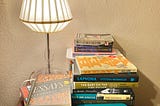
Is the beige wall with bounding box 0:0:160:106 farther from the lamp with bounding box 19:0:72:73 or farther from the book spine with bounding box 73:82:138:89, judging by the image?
the book spine with bounding box 73:82:138:89

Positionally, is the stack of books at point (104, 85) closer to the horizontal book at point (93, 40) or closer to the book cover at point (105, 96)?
the book cover at point (105, 96)

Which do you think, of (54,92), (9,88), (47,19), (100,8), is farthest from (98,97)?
(9,88)

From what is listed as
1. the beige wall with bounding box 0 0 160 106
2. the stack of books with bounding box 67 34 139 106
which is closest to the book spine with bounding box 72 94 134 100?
the stack of books with bounding box 67 34 139 106

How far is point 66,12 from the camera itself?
105cm

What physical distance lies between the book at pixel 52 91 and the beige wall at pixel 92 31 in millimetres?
228

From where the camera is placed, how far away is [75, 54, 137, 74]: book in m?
0.96

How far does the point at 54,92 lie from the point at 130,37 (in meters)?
0.55

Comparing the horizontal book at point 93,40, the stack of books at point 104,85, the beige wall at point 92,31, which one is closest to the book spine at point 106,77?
the stack of books at point 104,85

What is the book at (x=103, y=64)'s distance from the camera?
3.14 ft

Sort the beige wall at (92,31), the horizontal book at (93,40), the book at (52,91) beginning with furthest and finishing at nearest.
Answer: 1. the beige wall at (92,31)
2. the horizontal book at (93,40)
3. the book at (52,91)

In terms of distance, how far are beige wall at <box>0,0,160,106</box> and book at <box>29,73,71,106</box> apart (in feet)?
0.75

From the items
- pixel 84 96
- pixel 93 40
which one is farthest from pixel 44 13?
pixel 84 96

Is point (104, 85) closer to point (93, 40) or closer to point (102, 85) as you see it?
point (102, 85)

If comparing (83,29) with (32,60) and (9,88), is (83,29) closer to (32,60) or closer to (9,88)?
(32,60)
